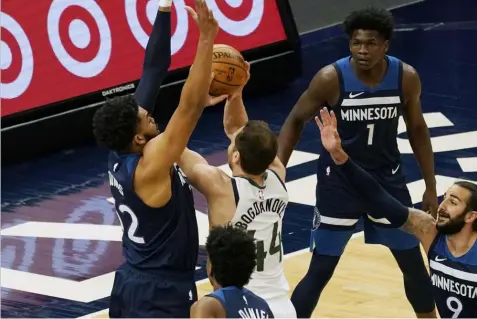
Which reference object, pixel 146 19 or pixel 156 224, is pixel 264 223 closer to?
pixel 156 224

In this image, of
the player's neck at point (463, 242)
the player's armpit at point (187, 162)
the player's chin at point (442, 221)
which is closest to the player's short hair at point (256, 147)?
the player's armpit at point (187, 162)

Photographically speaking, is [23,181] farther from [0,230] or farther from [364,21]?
[364,21]

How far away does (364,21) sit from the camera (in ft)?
24.4

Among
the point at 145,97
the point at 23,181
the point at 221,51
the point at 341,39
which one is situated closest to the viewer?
the point at 145,97

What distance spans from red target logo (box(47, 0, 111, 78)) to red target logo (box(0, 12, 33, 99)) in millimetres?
315

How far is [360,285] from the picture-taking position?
8648 millimetres

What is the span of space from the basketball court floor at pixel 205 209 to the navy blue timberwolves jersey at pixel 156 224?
7.67ft

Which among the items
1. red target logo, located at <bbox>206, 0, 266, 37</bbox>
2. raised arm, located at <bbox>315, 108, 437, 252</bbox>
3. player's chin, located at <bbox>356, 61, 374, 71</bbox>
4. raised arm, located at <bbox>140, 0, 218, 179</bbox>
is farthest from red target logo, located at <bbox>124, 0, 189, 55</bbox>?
raised arm, located at <bbox>140, 0, 218, 179</bbox>

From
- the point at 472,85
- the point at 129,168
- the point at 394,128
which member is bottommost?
the point at 472,85

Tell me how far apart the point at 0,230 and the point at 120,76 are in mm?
2606

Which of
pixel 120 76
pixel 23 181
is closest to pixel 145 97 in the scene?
pixel 23 181

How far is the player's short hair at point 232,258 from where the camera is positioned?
207 inches

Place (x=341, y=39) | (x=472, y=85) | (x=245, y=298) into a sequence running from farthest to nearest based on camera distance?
(x=341, y=39) → (x=472, y=85) → (x=245, y=298)

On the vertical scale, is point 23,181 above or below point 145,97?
below
